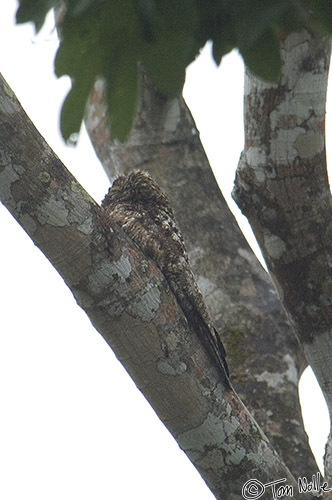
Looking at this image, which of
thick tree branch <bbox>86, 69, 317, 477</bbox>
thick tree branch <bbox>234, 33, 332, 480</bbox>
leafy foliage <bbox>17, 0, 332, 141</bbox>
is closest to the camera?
leafy foliage <bbox>17, 0, 332, 141</bbox>

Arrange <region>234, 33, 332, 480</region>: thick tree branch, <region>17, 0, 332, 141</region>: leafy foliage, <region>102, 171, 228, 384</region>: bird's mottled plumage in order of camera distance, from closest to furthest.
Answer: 1. <region>17, 0, 332, 141</region>: leafy foliage
2. <region>102, 171, 228, 384</region>: bird's mottled plumage
3. <region>234, 33, 332, 480</region>: thick tree branch

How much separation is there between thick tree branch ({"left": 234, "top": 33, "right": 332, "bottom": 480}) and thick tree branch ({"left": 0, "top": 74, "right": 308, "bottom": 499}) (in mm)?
812

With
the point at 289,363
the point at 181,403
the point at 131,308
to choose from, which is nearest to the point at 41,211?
the point at 131,308

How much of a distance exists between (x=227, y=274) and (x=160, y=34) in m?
3.85

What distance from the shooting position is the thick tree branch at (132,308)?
3283 mm

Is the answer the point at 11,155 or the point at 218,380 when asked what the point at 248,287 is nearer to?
the point at 218,380

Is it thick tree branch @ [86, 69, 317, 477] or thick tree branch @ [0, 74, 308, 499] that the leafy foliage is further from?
thick tree branch @ [86, 69, 317, 477]

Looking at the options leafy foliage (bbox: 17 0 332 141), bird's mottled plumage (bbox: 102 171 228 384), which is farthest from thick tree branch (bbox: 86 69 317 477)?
leafy foliage (bbox: 17 0 332 141)

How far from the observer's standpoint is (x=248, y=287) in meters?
5.50

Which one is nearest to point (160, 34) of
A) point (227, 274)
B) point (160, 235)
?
point (160, 235)

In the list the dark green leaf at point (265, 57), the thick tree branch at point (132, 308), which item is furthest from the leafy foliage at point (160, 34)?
the thick tree branch at point (132, 308)

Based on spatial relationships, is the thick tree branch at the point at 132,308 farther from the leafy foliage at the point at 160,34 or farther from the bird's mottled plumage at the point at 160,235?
the leafy foliage at the point at 160,34

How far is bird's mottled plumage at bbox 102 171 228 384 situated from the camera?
3820 mm

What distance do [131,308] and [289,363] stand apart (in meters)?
2.03
